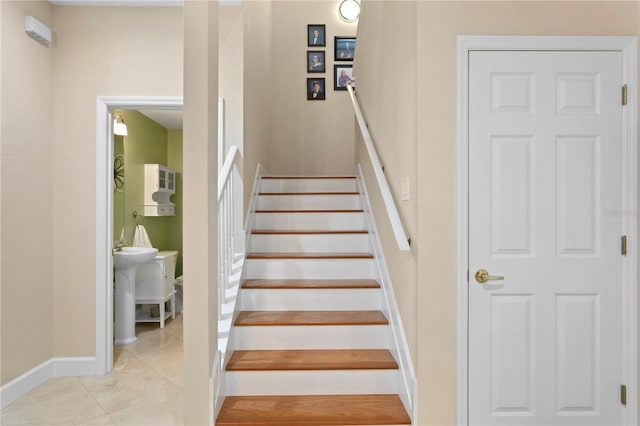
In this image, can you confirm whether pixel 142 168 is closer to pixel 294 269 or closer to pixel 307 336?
pixel 294 269

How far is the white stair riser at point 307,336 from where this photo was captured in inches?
95.5

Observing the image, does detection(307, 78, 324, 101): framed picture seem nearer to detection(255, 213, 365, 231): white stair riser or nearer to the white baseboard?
detection(255, 213, 365, 231): white stair riser

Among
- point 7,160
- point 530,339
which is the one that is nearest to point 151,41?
point 7,160

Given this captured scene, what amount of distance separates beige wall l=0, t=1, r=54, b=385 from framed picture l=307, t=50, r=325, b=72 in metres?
3.00

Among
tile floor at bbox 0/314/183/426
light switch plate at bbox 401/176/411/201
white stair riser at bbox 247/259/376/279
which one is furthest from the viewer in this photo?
white stair riser at bbox 247/259/376/279

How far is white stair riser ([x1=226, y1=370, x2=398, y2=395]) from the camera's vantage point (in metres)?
2.20

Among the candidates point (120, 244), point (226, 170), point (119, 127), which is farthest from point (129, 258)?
point (226, 170)

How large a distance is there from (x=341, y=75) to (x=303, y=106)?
671 mm

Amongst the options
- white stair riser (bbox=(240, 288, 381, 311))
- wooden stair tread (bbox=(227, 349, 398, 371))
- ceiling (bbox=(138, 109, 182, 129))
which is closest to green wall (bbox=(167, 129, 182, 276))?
ceiling (bbox=(138, 109, 182, 129))

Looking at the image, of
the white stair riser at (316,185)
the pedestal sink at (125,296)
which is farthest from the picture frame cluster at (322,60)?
the pedestal sink at (125,296)

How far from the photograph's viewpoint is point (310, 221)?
3424 mm

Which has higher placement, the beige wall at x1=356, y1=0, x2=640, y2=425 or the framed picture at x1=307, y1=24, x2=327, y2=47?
the framed picture at x1=307, y1=24, x2=327, y2=47

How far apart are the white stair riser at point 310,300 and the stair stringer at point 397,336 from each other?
13 cm

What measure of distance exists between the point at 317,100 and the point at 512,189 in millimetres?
3759
